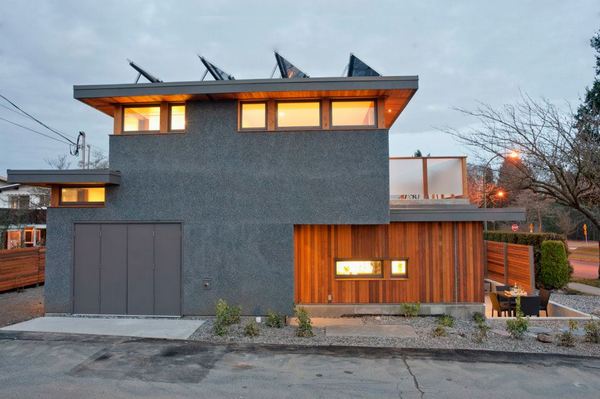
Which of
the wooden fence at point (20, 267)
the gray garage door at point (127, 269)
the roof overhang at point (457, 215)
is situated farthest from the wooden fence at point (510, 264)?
the wooden fence at point (20, 267)

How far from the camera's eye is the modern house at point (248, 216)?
350 inches

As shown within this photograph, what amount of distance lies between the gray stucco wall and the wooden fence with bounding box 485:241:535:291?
5.89 metres

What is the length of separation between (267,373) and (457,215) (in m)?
6.00

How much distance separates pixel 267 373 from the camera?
223 inches

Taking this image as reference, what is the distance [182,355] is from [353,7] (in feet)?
51.1

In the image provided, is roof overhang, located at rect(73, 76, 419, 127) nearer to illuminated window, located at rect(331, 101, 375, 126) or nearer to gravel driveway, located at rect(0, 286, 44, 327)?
illuminated window, located at rect(331, 101, 375, 126)

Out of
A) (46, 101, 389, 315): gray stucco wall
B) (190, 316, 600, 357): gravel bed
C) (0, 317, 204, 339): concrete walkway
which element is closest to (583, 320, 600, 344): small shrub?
(190, 316, 600, 357): gravel bed

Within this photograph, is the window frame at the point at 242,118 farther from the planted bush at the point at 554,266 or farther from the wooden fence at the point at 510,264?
the planted bush at the point at 554,266

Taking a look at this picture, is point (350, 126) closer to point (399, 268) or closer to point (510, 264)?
point (399, 268)

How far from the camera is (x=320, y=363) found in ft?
20.1

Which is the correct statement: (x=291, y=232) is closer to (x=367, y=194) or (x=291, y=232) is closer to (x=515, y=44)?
(x=367, y=194)

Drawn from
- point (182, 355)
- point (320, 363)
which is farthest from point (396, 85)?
point (182, 355)

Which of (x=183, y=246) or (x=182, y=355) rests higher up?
(x=183, y=246)

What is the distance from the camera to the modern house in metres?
8.88
